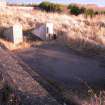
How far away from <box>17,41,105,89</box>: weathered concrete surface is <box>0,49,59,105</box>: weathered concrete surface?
109 cm

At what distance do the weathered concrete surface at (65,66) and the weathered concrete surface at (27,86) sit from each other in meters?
1.09

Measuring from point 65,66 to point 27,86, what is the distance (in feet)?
13.5

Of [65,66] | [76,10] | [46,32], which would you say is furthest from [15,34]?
[76,10]

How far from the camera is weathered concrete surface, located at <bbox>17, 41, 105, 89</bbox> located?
33.7ft

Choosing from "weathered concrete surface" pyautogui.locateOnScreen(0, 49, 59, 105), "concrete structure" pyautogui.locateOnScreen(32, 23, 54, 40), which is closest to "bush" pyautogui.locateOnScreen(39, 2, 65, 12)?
"concrete structure" pyautogui.locateOnScreen(32, 23, 54, 40)

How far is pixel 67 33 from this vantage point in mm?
17469

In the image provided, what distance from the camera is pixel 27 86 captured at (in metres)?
8.39

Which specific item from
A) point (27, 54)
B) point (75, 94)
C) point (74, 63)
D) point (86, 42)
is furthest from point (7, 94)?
point (86, 42)

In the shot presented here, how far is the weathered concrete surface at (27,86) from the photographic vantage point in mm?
7312

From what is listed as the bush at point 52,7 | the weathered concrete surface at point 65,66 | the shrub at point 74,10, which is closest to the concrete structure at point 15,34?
the weathered concrete surface at point 65,66

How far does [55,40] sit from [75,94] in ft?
29.1

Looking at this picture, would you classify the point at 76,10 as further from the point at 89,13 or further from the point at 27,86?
the point at 27,86

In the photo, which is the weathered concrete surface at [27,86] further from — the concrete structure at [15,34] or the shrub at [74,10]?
the shrub at [74,10]

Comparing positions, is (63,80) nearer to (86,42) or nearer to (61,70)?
(61,70)
